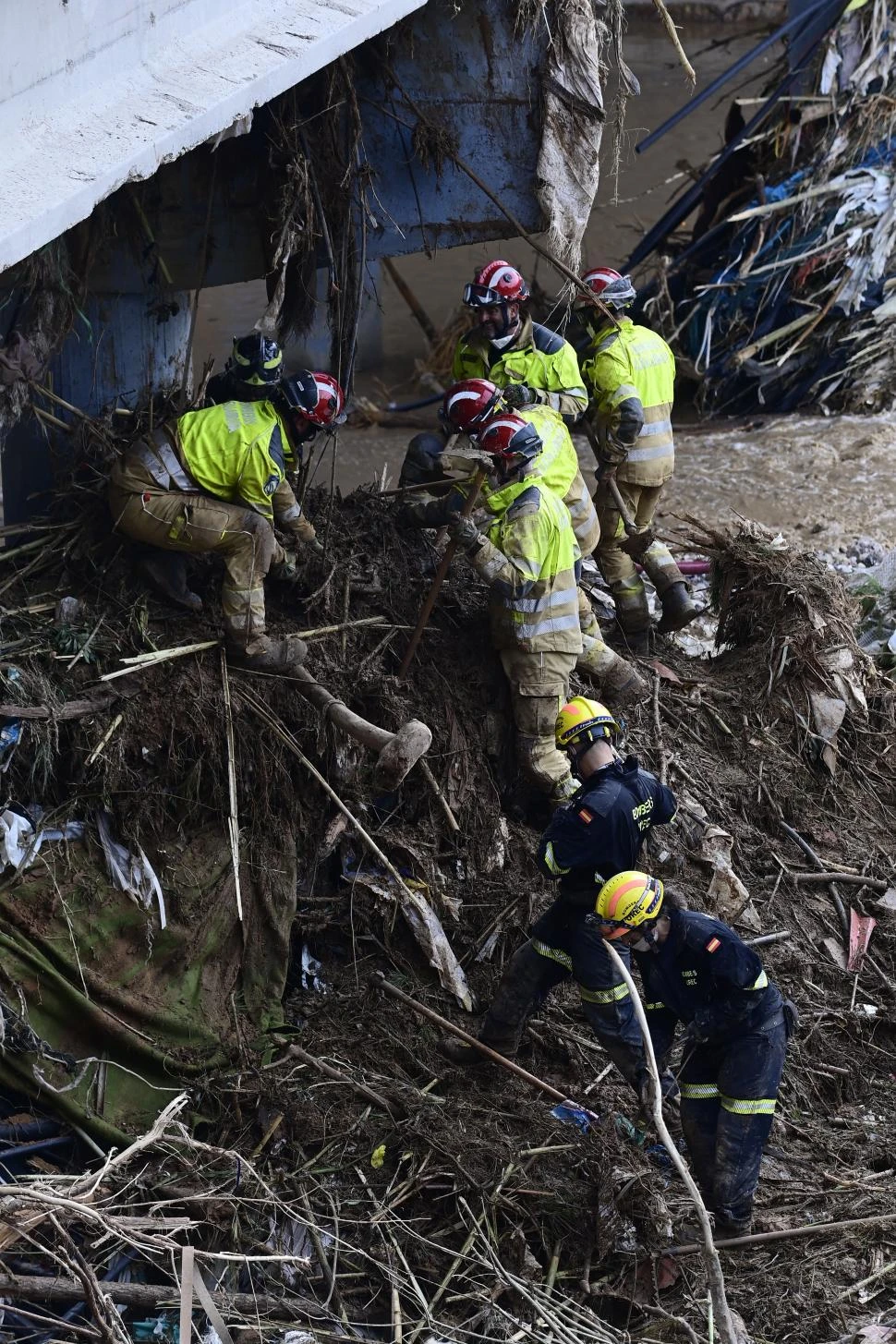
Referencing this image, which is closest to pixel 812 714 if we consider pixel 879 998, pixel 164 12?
pixel 879 998

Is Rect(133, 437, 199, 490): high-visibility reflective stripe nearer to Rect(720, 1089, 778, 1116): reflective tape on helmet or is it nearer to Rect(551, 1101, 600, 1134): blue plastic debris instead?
Rect(551, 1101, 600, 1134): blue plastic debris

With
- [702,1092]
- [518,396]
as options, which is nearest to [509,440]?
[518,396]

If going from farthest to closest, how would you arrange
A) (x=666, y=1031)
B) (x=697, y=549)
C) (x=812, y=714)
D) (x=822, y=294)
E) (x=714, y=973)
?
(x=822, y=294) → (x=697, y=549) → (x=812, y=714) → (x=666, y=1031) → (x=714, y=973)

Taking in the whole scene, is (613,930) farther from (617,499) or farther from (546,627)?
(617,499)

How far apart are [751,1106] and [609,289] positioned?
4.74 metres

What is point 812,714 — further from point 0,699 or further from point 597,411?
point 0,699

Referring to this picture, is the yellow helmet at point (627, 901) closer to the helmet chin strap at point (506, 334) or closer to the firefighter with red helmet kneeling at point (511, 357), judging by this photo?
the firefighter with red helmet kneeling at point (511, 357)

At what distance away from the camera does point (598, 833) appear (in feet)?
19.4

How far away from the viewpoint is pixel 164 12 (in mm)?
5293

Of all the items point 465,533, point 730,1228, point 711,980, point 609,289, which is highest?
point 609,289

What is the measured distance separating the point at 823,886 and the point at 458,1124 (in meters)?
A: 2.61

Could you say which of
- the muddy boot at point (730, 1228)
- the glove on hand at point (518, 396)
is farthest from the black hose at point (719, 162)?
the muddy boot at point (730, 1228)

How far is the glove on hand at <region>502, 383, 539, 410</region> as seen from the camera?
7.70 m

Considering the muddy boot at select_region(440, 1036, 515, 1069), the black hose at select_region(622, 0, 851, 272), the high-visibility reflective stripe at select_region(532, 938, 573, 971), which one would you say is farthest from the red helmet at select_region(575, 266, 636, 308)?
the black hose at select_region(622, 0, 851, 272)
